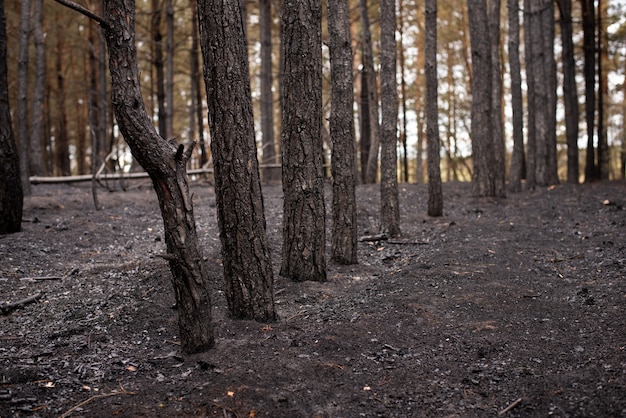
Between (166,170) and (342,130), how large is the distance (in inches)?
147

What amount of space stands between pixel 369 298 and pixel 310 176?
5.22ft

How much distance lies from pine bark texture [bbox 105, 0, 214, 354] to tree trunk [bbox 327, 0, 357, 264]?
335 centimetres

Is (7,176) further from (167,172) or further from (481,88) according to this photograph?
(481,88)

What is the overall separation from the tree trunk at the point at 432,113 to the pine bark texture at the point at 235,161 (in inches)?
288

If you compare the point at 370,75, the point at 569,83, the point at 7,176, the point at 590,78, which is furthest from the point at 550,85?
the point at 7,176

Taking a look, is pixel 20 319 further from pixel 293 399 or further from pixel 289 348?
pixel 293 399

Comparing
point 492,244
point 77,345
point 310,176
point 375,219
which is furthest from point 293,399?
point 375,219

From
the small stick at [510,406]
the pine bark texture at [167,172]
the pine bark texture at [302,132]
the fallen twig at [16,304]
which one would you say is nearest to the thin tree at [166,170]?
the pine bark texture at [167,172]

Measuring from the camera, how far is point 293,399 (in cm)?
390

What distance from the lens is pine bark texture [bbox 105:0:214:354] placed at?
4105mm

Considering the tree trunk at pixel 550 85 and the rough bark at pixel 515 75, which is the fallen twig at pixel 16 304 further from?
the tree trunk at pixel 550 85

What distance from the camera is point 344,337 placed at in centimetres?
498

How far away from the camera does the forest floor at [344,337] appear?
3.87m

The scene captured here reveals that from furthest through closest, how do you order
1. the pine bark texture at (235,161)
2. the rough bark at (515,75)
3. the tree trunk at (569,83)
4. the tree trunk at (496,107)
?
the tree trunk at (569,83) → the rough bark at (515,75) → the tree trunk at (496,107) → the pine bark texture at (235,161)
